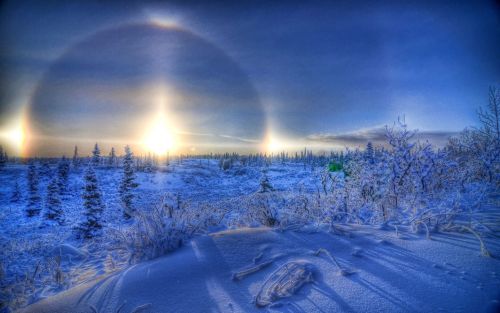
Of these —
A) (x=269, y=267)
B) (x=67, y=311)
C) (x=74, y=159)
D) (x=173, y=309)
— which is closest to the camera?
(x=173, y=309)

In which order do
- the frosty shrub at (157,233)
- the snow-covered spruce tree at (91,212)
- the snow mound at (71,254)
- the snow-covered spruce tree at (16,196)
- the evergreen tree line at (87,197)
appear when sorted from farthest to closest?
the snow-covered spruce tree at (16,196), the evergreen tree line at (87,197), the snow-covered spruce tree at (91,212), the snow mound at (71,254), the frosty shrub at (157,233)

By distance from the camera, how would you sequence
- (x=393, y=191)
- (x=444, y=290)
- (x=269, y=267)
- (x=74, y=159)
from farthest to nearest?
(x=74, y=159), (x=393, y=191), (x=269, y=267), (x=444, y=290)

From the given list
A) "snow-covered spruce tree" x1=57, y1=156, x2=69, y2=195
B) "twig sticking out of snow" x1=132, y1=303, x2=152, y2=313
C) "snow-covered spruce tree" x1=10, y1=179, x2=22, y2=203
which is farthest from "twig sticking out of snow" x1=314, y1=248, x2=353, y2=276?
"snow-covered spruce tree" x1=10, y1=179, x2=22, y2=203

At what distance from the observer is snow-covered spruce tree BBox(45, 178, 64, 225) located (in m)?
28.1

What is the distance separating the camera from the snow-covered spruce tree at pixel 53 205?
2811 centimetres

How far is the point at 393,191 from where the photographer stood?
5.72 m

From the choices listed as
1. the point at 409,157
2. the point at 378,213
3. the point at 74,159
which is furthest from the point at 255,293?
the point at 74,159

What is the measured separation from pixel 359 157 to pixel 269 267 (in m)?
6.82

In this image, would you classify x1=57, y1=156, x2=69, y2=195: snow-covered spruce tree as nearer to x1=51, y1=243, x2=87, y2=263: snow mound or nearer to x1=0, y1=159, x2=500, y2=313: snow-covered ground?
x1=51, y1=243, x2=87, y2=263: snow mound

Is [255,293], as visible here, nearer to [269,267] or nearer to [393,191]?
[269,267]

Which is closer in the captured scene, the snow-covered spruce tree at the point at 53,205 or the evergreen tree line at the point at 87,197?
the evergreen tree line at the point at 87,197

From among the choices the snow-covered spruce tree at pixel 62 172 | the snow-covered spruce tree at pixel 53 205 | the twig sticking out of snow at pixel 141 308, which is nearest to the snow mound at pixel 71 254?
the twig sticking out of snow at pixel 141 308

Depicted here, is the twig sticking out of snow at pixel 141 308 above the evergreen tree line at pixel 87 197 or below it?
above

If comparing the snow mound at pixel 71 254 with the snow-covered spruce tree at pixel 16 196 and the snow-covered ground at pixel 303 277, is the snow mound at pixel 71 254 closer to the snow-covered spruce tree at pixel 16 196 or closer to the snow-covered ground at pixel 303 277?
the snow-covered ground at pixel 303 277
